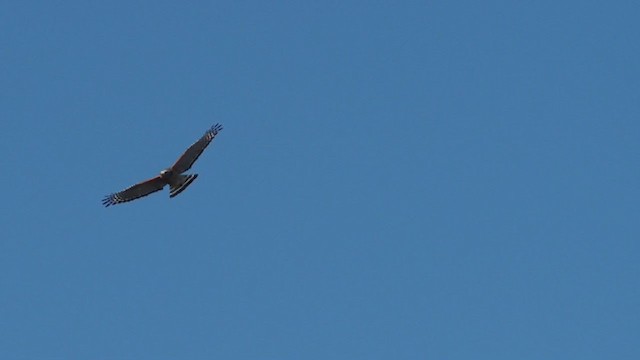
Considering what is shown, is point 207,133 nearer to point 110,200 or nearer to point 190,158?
point 190,158

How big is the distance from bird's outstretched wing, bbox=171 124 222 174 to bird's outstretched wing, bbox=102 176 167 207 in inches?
50.5

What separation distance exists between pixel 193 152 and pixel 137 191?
4.74 meters

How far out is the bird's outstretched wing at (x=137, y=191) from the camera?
241 feet

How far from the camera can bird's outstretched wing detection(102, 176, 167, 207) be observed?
73.5m

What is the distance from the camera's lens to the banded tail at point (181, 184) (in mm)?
71250

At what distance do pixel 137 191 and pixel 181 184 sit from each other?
4523mm

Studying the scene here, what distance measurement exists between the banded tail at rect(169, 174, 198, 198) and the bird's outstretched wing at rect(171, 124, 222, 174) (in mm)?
609

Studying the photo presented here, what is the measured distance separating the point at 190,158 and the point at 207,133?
1.75 metres

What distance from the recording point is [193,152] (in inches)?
2876

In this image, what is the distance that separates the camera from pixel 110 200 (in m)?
75.8

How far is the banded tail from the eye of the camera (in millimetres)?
71250

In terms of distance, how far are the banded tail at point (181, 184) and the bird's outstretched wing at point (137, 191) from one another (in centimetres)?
105

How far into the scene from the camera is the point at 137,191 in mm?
75250

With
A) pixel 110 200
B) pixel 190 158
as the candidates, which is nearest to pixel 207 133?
pixel 190 158
